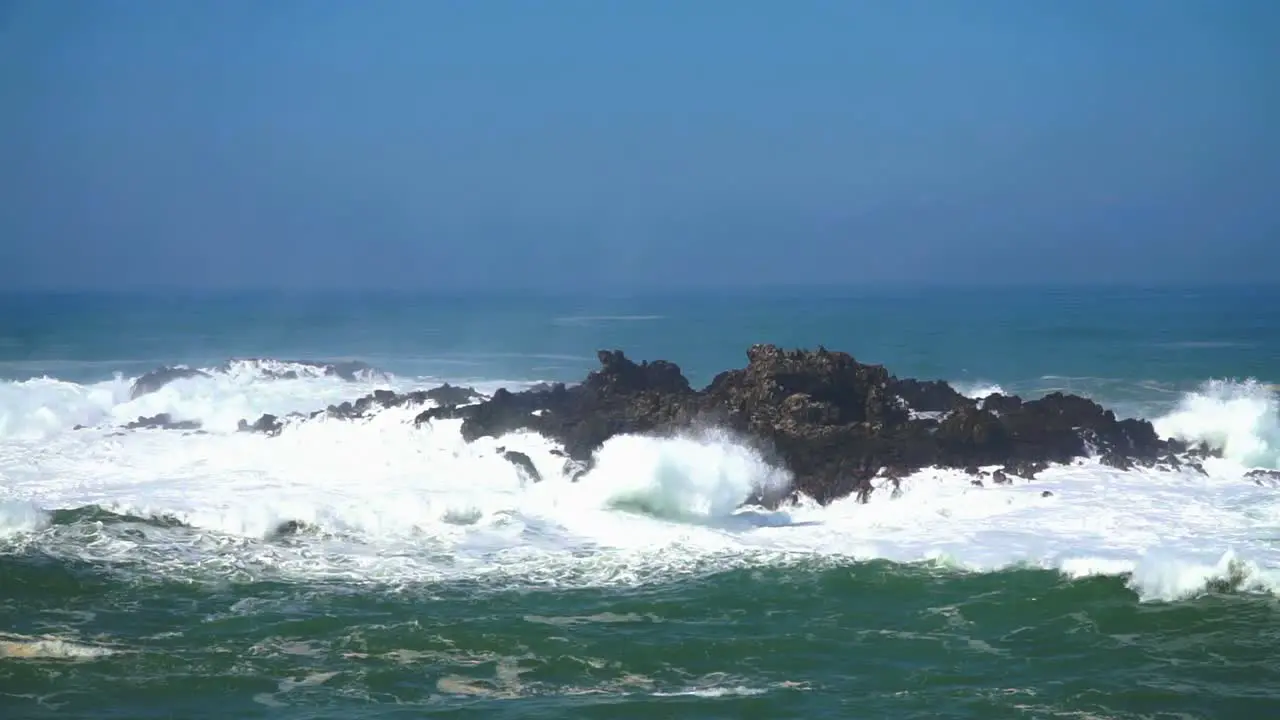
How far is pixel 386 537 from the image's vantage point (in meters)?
18.8

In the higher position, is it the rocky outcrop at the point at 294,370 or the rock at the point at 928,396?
the rocky outcrop at the point at 294,370

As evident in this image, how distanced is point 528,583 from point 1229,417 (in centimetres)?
1456

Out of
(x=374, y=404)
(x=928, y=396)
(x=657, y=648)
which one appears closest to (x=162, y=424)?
(x=374, y=404)

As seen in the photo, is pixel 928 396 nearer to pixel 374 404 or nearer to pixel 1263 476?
pixel 1263 476

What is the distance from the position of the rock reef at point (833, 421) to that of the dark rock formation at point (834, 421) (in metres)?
0.02

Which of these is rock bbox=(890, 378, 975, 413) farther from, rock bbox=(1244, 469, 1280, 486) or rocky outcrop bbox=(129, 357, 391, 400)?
rocky outcrop bbox=(129, 357, 391, 400)

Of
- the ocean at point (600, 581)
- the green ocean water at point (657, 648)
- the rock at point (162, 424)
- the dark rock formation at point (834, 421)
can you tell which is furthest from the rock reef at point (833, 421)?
the green ocean water at point (657, 648)

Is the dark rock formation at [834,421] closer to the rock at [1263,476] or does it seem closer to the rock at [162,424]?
the rock at [1263,476]

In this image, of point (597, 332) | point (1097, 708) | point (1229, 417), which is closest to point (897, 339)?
point (597, 332)

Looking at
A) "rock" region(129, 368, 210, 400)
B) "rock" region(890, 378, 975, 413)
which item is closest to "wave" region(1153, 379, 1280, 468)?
"rock" region(890, 378, 975, 413)

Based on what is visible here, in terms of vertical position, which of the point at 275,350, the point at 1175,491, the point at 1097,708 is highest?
the point at 275,350

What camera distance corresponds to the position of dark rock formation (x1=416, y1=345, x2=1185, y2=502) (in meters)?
21.9

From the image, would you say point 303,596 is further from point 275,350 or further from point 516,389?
point 275,350

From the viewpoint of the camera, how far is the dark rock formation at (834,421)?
21.9 m
